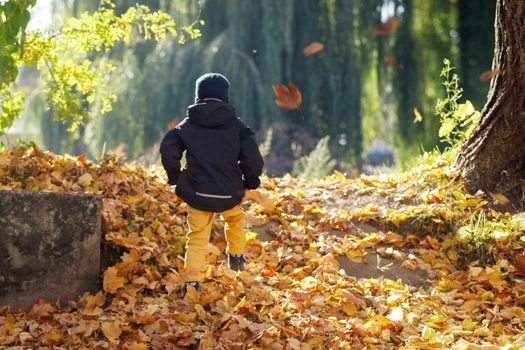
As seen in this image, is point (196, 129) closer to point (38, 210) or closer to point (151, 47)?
point (38, 210)

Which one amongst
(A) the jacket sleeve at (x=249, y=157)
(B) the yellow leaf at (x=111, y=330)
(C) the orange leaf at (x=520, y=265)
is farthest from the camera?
(C) the orange leaf at (x=520, y=265)

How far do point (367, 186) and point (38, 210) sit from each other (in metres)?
2.95

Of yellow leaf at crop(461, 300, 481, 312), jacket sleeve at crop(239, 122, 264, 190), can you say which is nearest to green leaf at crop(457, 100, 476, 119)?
yellow leaf at crop(461, 300, 481, 312)

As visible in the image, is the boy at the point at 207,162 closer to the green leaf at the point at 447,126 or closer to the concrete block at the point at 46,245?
the concrete block at the point at 46,245

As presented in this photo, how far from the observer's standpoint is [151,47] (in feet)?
40.5

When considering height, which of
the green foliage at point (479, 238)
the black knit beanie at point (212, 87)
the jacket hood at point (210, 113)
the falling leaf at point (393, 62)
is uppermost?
the black knit beanie at point (212, 87)

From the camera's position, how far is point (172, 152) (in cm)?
399

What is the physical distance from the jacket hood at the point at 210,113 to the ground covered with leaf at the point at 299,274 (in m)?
0.86

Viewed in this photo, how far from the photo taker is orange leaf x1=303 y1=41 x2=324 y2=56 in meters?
11.6

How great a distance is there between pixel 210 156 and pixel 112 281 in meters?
0.90

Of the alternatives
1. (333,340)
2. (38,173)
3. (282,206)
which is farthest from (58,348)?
(282,206)

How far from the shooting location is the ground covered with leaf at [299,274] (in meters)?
3.66

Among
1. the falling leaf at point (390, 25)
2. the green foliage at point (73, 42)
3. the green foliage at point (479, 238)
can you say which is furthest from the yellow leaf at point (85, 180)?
the falling leaf at point (390, 25)

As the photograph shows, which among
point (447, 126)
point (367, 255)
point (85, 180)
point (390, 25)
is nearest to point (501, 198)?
point (447, 126)
